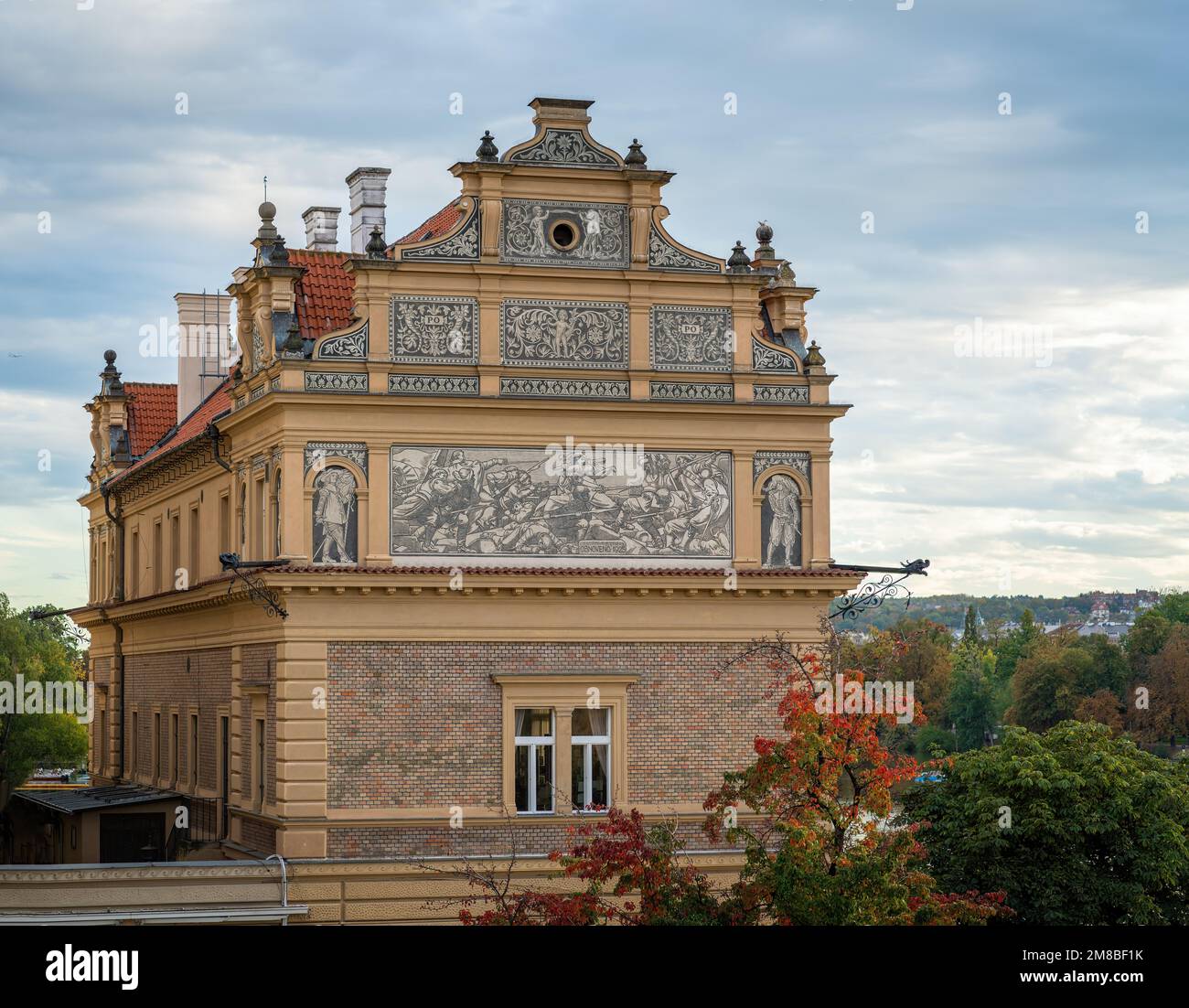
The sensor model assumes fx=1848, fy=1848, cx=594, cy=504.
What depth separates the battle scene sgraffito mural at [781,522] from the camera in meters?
35.9

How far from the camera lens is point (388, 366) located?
1336 inches

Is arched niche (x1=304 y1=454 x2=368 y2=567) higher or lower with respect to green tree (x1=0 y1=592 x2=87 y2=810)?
higher

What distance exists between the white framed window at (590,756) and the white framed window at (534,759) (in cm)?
43

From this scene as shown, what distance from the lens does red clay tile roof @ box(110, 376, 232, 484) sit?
4438 cm

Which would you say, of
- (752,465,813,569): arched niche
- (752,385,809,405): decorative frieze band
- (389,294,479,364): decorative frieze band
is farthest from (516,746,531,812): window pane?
(752,385,809,405): decorative frieze band

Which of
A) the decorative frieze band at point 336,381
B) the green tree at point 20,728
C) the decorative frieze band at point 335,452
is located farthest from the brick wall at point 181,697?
the green tree at point 20,728

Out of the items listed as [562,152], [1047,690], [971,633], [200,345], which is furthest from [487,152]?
[971,633]

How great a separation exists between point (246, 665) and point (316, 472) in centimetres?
516

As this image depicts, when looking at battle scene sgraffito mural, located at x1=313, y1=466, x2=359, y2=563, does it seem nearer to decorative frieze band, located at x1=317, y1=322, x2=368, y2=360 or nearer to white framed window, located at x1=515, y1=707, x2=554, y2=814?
decorative frieze band, located at x1=317, y1=322, x2=368, y2=360

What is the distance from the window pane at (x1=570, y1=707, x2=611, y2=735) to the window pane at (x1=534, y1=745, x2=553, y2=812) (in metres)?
0.67

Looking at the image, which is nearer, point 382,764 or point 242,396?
point 382,764

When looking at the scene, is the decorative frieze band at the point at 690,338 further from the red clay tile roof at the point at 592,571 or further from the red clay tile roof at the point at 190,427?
the red clay tile roof at the point at 190,427
